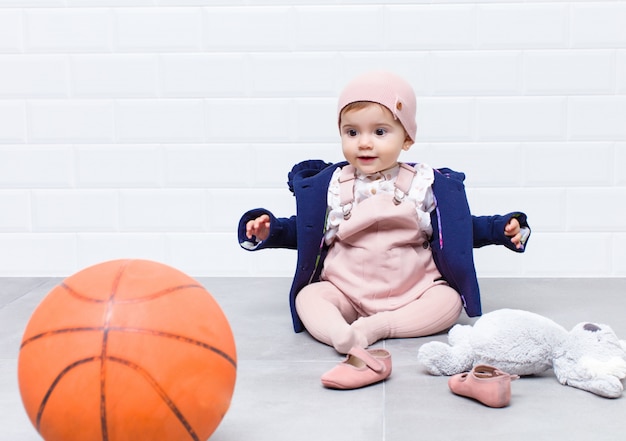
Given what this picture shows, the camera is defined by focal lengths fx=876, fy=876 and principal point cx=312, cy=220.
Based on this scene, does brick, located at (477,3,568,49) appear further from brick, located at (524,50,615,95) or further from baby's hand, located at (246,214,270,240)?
baby's hand, located at (246,214,270,240)

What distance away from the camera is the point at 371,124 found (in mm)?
2818

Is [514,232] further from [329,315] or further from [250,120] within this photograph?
[250,120]

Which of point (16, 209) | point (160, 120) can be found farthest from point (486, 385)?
point (16, 209)

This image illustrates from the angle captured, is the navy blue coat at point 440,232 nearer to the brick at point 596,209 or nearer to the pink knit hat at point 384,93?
the pink knit hat at point 384,93

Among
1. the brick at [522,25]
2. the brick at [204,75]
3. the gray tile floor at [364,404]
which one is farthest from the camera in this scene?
the brick at [204,75]

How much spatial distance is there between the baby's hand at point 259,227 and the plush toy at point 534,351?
790 millimetres

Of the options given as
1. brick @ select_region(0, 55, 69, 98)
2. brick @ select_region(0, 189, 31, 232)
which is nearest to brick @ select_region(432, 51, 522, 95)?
brick @ select_region(0, 55, 69, 98)

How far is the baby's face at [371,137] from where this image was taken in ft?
9.20

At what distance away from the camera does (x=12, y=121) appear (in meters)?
3.75

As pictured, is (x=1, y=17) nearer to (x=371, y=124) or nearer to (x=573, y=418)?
(x=371, y=124)

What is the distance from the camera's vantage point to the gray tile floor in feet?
6.35

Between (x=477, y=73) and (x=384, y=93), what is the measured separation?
0.93m

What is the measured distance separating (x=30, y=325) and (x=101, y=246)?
205 centimetres

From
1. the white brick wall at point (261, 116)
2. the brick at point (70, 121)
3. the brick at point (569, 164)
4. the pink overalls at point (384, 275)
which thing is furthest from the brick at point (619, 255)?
the brick at point (70, 121)
